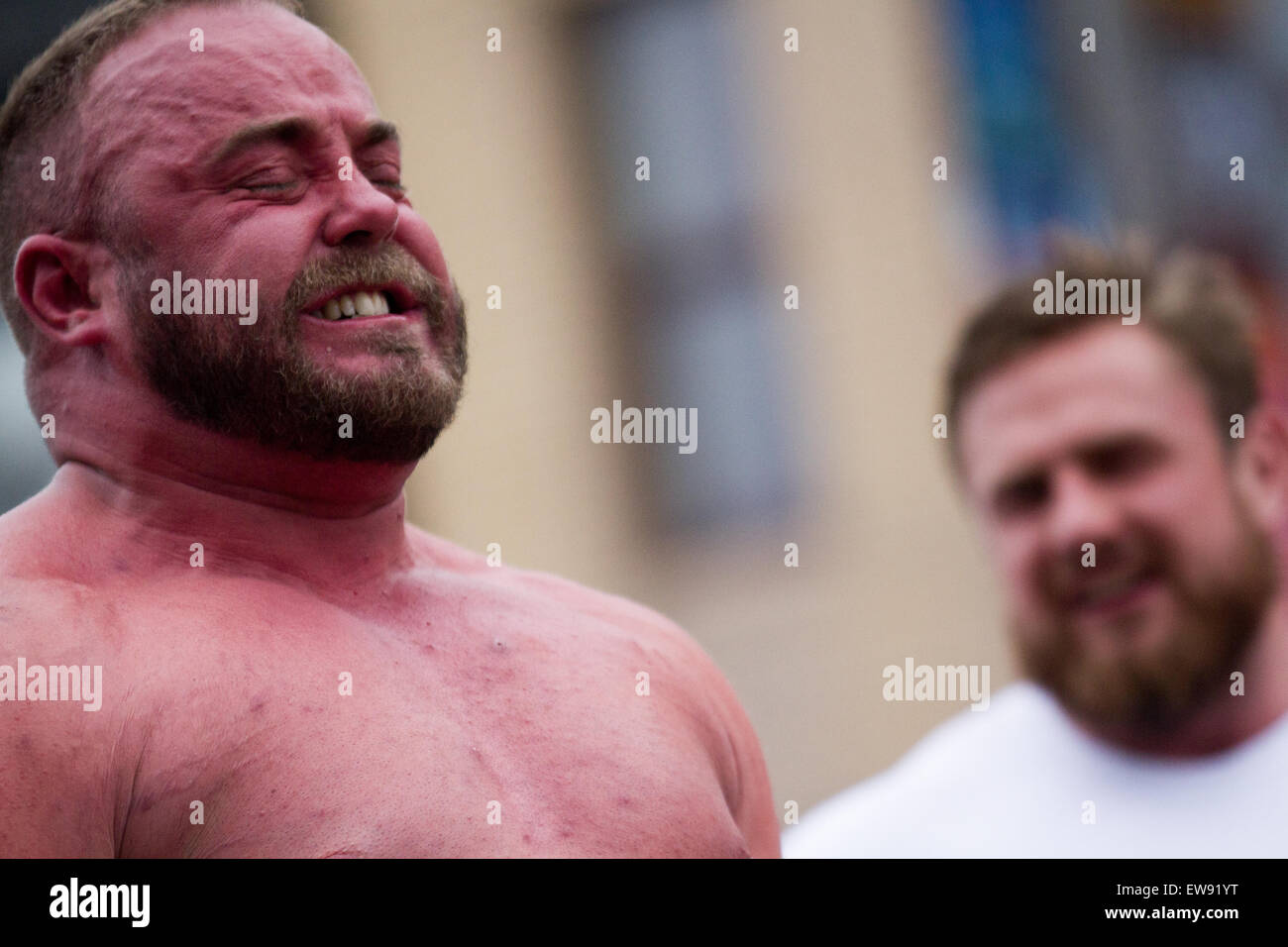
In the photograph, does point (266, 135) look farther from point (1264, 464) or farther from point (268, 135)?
point (1264, 464)

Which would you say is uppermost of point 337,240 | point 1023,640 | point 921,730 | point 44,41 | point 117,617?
point 44,41

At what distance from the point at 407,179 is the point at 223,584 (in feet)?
13.6

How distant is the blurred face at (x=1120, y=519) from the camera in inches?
117

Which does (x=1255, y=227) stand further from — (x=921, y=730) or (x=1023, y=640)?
(x=1023, y=640)

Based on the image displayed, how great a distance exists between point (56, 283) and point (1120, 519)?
1.91 metres

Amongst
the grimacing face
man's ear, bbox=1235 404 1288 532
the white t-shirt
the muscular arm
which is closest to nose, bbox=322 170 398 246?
the grimacing face

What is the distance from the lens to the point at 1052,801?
302cm

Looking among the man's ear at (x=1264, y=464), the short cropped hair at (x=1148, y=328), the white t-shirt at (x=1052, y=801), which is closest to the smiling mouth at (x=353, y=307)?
the white t-shirt at (x=1052, y=801)

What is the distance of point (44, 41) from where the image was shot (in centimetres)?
508

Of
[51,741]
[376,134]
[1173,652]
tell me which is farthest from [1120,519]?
[51,741]

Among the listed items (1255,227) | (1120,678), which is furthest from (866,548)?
(1120,678)

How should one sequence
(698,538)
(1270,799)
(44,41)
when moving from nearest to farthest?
(1270,799) < (44,41) < (698,538)

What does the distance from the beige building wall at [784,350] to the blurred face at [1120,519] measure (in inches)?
84.0

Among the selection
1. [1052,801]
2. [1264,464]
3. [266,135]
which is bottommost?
[1052,801]
